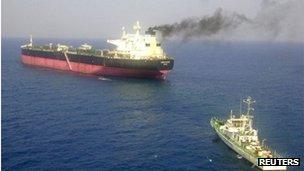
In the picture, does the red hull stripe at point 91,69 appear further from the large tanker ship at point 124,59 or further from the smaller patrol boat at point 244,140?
the smaller patrol boat at point 244,140

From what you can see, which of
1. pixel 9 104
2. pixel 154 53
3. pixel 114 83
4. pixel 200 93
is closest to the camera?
pixel 9 104

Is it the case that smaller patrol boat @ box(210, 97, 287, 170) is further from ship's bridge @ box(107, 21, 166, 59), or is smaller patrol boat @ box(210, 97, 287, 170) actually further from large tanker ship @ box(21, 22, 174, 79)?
ship's bridge @ box(107, 21, 166, 59)

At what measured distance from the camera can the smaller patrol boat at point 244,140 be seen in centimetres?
4744

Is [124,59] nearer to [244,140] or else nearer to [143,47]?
[143,47]

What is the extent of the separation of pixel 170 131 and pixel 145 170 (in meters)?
15.6

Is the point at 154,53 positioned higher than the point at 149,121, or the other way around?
the point at 154,53

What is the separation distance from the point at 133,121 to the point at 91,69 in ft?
161

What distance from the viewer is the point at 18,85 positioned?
9769 cm

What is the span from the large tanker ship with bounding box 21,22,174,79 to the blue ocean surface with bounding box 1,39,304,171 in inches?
112

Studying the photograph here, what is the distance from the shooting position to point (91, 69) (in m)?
112

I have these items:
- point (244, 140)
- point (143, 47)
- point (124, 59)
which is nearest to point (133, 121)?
point (244, 140)

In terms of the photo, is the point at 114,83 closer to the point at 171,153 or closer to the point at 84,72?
the point at 84,72

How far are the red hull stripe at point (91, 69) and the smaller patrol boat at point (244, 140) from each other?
41.5 m

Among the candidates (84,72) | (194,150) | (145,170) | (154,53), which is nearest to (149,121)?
(194,150)
